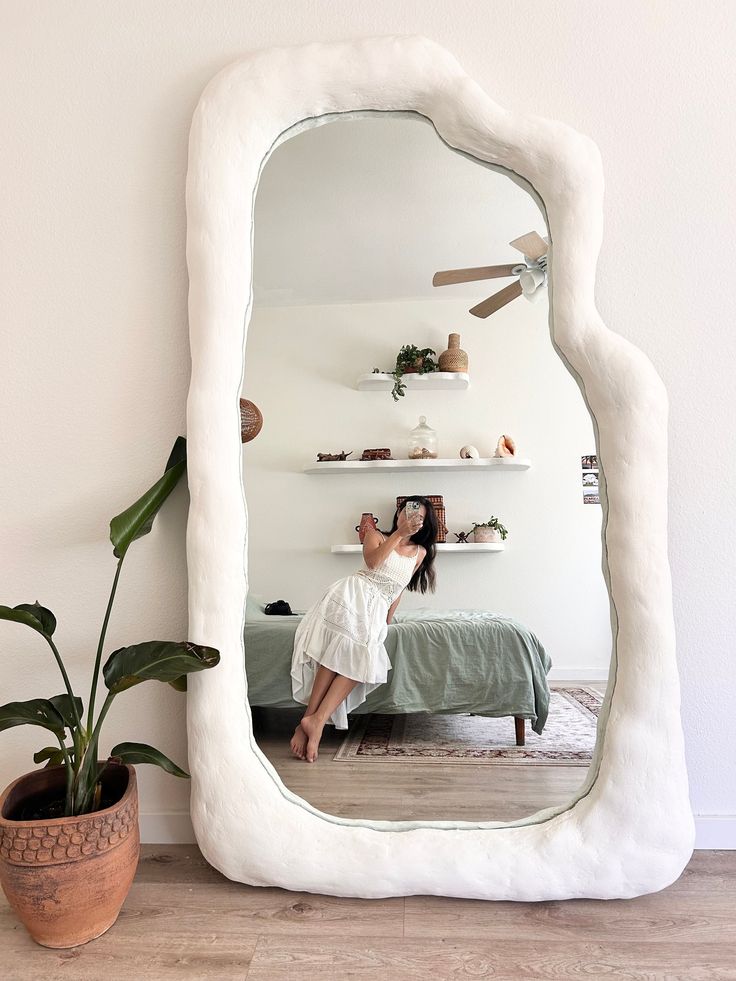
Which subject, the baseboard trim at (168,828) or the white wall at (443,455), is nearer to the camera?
the white wall at (443,455)

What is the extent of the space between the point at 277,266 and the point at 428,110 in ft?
1.66

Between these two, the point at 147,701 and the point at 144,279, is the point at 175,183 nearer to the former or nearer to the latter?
the point at 144,279

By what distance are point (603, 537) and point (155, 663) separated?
1.00m

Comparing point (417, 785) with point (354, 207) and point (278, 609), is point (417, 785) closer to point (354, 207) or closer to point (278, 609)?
point (278, 609)

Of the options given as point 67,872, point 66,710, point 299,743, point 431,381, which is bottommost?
point 67,872

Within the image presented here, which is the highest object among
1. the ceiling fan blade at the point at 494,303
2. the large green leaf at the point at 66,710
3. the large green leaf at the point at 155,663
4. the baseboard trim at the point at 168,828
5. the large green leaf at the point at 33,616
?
the ceiling fan blade at the point at 494,303

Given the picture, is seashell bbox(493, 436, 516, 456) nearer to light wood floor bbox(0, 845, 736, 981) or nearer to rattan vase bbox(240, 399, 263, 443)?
rattan vase bbox(240, 399, 263, 443)

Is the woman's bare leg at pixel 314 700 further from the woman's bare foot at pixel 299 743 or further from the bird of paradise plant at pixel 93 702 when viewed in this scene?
the bird of paradise plant at pixel 93 702

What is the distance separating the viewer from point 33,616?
56.6 inches

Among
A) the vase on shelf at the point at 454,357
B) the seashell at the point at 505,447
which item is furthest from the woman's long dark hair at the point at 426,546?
the vase on shelf at the point at 454,357

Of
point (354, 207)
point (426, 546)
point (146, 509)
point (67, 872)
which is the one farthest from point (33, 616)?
point (354, 207)

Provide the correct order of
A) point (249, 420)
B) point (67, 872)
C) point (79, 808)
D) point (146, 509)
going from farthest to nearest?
1. point (249, 420)
2. point (146, 509)
3. point (79, 808)
4. point (67, 872)

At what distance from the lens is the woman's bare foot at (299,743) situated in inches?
63.1

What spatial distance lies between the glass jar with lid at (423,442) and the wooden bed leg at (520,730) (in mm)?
627
